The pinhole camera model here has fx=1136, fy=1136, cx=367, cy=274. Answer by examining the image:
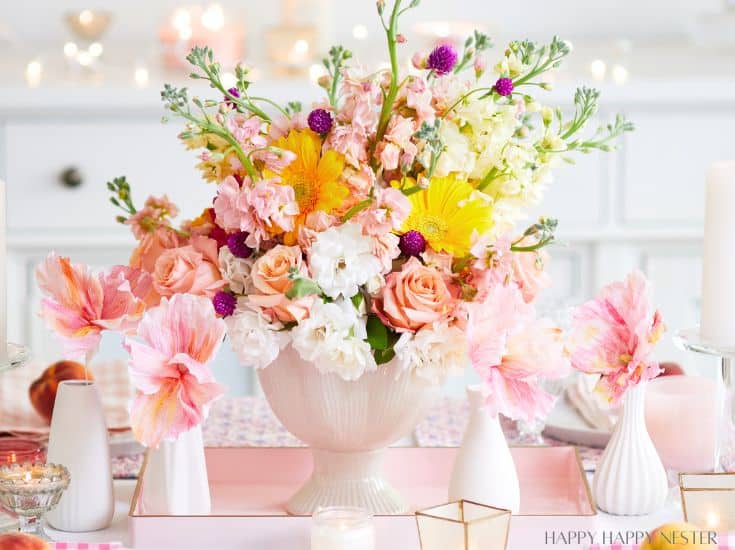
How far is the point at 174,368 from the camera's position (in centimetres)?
84

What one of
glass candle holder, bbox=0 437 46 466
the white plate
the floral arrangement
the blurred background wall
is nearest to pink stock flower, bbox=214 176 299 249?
the floral arrangement

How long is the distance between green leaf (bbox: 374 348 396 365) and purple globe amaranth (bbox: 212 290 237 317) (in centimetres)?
12

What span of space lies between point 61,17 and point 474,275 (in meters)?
2.14

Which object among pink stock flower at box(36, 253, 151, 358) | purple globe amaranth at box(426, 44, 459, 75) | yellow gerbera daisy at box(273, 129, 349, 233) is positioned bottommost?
pink stock flower at box(36, 253, 151, 358)

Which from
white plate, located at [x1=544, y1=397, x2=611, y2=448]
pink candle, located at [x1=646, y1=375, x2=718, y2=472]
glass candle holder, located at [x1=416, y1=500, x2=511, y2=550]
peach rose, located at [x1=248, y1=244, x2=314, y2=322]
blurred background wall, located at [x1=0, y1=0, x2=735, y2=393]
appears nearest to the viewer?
glass candle holder, located at [x1=416, y1=500, x2=511, y2=550]

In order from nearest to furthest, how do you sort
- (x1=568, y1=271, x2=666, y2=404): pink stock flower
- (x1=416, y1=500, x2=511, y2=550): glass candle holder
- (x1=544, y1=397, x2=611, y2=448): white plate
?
(x1=416, y1=500, x2=511, y2=550): glass candle holder
(x1=568, y1=271, x2=666, y2=404): pink stock flower
(x1=544, y1=397, x2=611, y2=448): white plate

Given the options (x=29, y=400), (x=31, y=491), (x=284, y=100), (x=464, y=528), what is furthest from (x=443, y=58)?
(x=284, y=100)

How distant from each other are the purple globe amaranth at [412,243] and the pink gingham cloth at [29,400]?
1.69 ft

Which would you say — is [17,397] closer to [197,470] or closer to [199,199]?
[197,470]

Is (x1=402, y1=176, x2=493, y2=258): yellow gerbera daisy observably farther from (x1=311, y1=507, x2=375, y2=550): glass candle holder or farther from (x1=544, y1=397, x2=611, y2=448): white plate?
(x1=544, y1=397, x2=611, y2=448): white plate

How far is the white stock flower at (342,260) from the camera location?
34.3 inches

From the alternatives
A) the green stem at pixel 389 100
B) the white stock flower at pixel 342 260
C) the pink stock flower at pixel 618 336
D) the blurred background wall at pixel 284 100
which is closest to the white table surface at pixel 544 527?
the pink stock flower at pixel 618 336

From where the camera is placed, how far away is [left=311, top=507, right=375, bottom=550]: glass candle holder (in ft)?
2.68

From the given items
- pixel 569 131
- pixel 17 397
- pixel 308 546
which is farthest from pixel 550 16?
pixel 308 546
